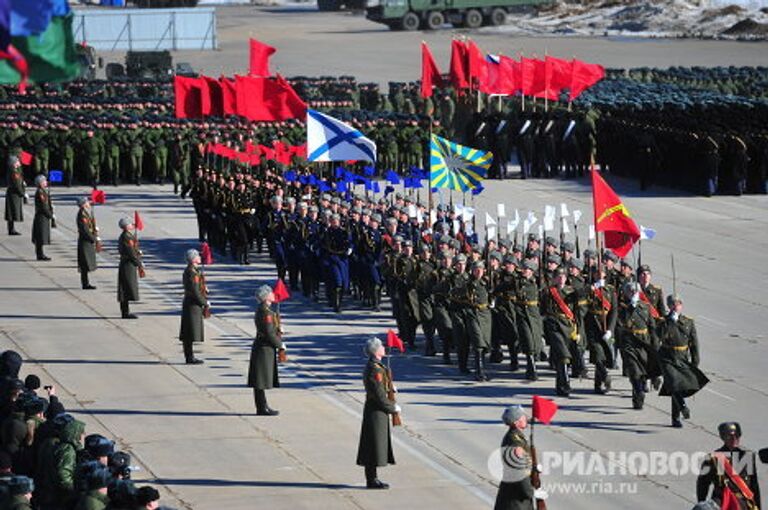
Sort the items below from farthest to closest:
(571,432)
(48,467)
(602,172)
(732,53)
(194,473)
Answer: (732,53) < (602,172) < (571,432) < (194,473) < (48,467)

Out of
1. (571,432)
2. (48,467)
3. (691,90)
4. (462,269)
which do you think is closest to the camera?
(48,467)

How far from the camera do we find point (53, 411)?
50.4ft

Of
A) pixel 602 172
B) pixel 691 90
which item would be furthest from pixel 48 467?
pixel 691 90

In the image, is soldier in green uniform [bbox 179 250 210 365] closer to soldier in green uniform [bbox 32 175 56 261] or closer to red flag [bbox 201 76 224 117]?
soldier in green uniform [bbox 32 175 56 261]

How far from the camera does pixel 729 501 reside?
13773mm

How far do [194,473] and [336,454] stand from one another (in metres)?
1.43

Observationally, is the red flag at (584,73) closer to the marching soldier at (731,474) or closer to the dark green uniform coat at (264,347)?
the dark green uniform coat at (264,347)

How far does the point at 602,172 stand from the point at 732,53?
109 feet

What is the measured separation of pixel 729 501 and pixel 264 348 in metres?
7.21

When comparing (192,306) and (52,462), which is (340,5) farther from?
(52,462)

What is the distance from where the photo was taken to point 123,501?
1263 centimetres

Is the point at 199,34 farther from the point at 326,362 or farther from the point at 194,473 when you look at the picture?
the point at 194,473

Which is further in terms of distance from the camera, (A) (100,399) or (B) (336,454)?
(A) (100,399)

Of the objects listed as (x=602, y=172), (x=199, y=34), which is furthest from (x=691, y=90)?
(x=199, y=34)
